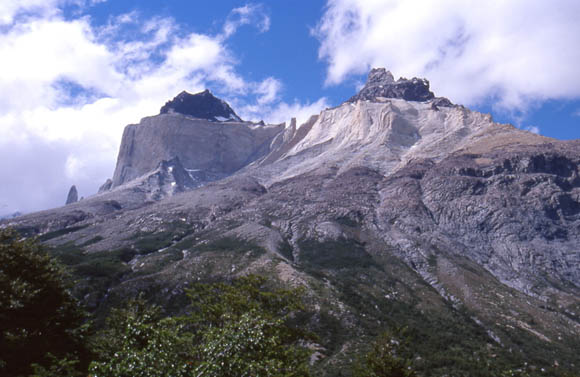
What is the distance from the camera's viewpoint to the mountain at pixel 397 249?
7712 centimetres

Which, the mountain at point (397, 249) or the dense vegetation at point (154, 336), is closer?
the dense vegetation at point (154, 336)

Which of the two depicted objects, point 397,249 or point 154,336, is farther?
point 397,249

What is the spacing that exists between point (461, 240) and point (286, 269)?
2815 inches

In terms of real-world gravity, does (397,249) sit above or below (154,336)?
above

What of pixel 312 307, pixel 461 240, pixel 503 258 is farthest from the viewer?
pixel 461 240

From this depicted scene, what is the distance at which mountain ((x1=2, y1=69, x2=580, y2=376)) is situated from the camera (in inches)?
3036

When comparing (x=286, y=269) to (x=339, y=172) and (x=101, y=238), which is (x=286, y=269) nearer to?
(x=101, y=238)

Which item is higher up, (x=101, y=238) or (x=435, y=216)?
(x=435, y=216)

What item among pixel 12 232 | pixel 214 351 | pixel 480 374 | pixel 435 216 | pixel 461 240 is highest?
pixel 435 216

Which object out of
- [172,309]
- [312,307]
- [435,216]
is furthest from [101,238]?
[435,216]

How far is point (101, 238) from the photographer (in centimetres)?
14600

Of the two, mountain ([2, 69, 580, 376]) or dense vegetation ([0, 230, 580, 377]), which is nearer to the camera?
dense vegetation ([0, 230, 580, 377])

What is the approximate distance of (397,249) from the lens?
122 m

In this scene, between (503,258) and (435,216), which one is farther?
(435,216)
